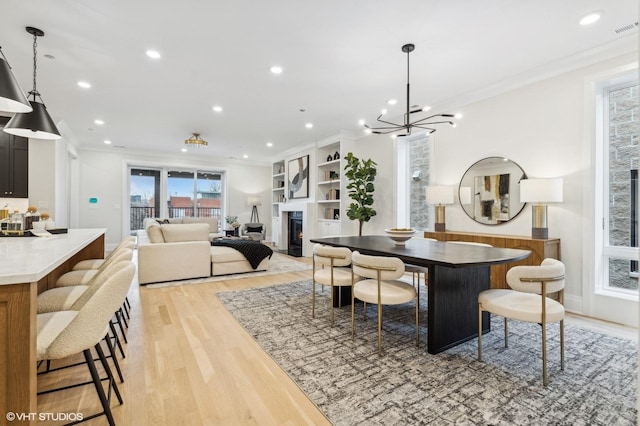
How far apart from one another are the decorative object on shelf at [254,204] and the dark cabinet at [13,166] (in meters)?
5.37

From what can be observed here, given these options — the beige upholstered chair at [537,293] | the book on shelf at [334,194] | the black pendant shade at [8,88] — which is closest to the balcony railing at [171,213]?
the book on shelf at [334,194]

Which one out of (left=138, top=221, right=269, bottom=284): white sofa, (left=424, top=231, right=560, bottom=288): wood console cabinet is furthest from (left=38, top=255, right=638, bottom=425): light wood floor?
(left=138, top=221, right=269, bottom=284): white sofa

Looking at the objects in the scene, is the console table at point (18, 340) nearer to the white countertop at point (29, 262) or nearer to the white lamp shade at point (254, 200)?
the white countertop at point (29, 262)

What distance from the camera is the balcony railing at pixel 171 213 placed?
852cm

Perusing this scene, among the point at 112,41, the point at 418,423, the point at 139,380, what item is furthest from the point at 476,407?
the point at 112,41

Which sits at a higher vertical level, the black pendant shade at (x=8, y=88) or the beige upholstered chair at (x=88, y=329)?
the black pendant shade at (x=8, y=88)

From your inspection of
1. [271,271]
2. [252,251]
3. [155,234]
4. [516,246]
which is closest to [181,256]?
[155,234]

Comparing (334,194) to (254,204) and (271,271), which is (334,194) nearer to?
(271,271)

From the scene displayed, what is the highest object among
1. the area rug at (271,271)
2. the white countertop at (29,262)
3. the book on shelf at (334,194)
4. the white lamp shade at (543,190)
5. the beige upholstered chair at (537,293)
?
the book on shelf at (334,194)

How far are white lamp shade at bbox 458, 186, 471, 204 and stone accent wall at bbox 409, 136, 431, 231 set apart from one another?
804mm

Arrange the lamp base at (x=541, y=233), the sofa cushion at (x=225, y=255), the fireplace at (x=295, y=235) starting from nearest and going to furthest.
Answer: the lamp base at (x=541, y=233) → the sofa cushion at (x=225, y=255) → the fireplace at (x=295, y=235)

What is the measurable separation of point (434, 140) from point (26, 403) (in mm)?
5080

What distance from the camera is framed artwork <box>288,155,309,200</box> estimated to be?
7.39m

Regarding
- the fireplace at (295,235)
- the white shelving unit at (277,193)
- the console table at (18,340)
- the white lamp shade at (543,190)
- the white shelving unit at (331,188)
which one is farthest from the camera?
the white shelving unit at (277,193)
